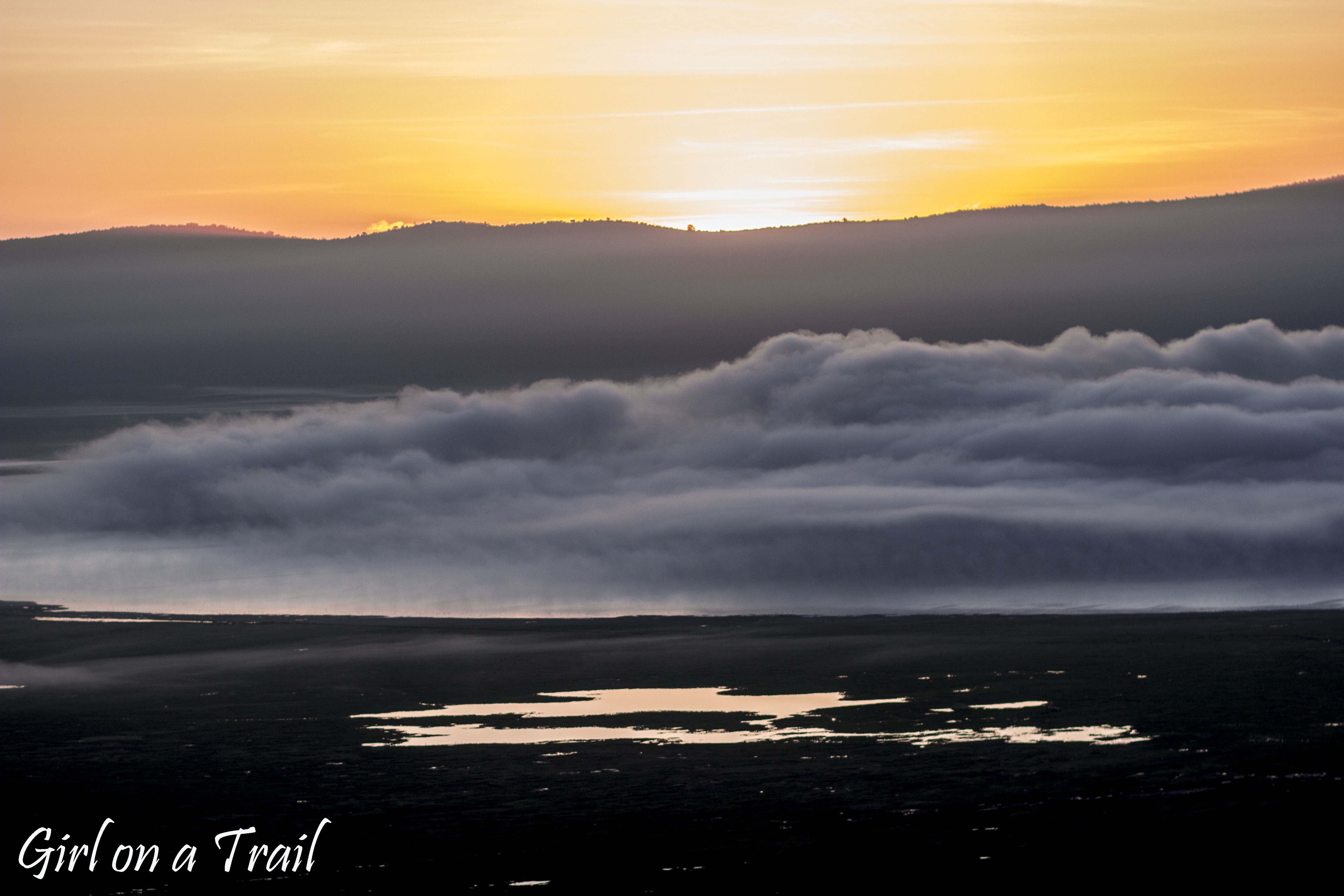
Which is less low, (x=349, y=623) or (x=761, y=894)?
(x=349, y=623)

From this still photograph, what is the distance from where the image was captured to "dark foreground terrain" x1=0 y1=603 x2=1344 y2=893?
14328mm

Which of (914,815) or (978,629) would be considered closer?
(914,815)

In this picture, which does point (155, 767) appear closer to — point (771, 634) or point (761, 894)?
point (761, 894)

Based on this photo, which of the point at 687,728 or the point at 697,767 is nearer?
the point at 697,767

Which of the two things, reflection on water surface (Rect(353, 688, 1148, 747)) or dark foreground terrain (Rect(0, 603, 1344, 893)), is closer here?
dark foreground terrain (Rect(0, 603, 1344, 893))

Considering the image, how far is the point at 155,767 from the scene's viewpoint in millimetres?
18031

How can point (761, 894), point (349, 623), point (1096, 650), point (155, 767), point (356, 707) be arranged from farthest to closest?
1. point (349, 623)
2. point (1096, 650)
3. point (356, 707)
4. point (155, 767)
5. point (761, 894)

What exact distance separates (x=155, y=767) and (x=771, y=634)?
1234 cm

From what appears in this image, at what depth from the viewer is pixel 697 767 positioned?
1762cm

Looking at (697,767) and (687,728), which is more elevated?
(687,728)

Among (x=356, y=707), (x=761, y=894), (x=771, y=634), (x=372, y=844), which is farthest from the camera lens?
(x=771, y=634)

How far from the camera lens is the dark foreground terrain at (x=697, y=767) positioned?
47.0 feet

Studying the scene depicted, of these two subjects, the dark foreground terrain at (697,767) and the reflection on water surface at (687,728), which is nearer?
the dark foreground terrain at (697,767)

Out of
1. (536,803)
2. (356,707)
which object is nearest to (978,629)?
(356,707)
